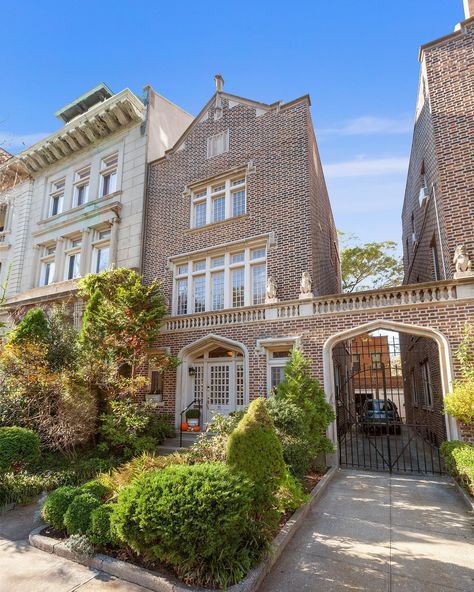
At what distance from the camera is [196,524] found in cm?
385

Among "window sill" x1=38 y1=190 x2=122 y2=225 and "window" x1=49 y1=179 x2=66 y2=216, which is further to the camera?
"window" x1=49 y1=179 x2=66 y2=216

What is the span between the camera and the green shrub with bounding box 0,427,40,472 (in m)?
7.05

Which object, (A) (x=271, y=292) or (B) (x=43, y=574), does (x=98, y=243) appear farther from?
(B) (x=43, y=574)

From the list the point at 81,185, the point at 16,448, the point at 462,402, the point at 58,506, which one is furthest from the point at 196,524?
the point at 81,185

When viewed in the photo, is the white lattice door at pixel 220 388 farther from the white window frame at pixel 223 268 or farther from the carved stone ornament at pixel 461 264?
the carved stone ornament at pixel 461 264

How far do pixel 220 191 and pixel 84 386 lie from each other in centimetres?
925

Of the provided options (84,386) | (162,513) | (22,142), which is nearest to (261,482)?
(162,513)

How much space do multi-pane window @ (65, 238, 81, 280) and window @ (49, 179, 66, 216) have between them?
10.1ft

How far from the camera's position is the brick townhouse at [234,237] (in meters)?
12.2

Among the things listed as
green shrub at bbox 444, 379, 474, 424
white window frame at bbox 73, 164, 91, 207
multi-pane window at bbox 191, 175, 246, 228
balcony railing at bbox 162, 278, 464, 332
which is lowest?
green shrub at bbox 444, 379, 474, 424

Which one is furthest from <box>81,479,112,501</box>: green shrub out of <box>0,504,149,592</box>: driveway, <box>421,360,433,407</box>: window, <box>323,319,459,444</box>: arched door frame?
<box>421,360,433,407</box>: window

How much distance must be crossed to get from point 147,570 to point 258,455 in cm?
185

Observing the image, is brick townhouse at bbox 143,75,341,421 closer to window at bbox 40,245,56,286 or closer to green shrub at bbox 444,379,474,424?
green shrub at bbox 444,379,474,424

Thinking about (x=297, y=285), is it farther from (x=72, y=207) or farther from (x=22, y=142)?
(x=72, y=207)
